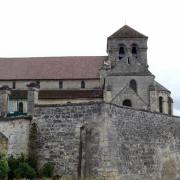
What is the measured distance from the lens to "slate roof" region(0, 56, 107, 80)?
52219mm

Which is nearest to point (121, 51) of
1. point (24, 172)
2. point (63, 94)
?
point (63, 94)

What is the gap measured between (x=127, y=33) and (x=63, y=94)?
12.6 m

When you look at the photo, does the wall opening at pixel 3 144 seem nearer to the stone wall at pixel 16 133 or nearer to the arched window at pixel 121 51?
the stone wall at pixel 16 133

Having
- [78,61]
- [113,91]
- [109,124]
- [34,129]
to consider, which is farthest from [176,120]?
[78,61]

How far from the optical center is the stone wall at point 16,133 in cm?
2531

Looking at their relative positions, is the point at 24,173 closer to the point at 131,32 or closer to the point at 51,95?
the point at 51,95

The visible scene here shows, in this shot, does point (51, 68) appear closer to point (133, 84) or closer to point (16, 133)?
point (133, 84)

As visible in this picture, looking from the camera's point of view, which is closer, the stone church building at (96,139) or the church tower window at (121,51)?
the stone church building at (96,139)

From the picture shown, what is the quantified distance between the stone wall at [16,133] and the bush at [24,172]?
1943mm

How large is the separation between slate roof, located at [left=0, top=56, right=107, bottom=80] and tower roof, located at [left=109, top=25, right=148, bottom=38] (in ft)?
10.6

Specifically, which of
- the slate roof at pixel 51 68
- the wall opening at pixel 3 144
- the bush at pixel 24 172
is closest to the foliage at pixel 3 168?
the bush at pixel 24 172

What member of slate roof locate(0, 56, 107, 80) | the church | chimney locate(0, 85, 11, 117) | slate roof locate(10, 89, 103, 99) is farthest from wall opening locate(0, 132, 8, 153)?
slate roof locate(0, 56, 107, 80)

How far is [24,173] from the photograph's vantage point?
23125mm

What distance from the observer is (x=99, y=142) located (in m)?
23.9
